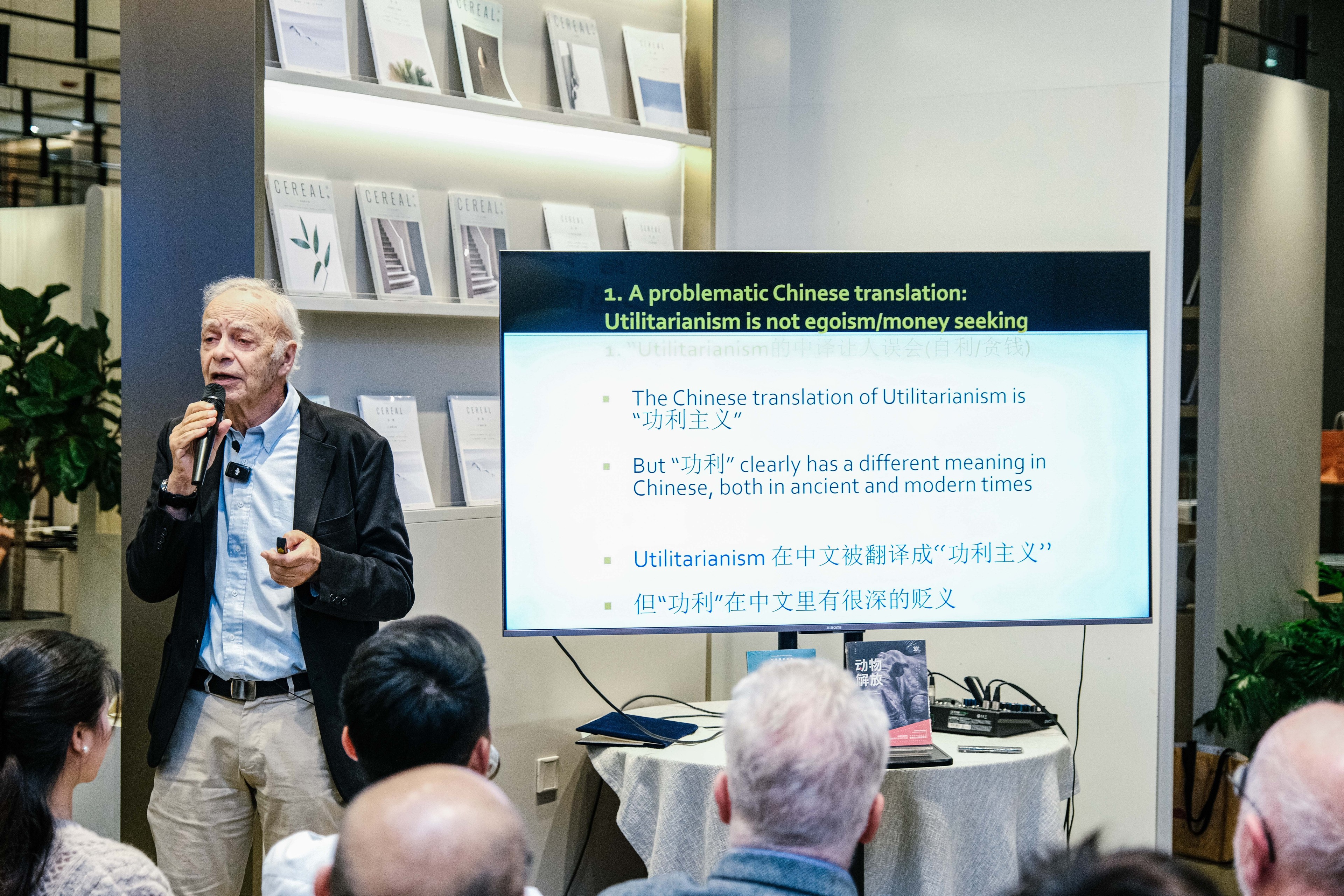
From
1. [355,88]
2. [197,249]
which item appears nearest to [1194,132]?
[355,88]

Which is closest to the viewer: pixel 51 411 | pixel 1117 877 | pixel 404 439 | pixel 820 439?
pixel 1117 877

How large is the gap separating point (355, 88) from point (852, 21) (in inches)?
58.4

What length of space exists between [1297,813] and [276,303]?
210 centimetres

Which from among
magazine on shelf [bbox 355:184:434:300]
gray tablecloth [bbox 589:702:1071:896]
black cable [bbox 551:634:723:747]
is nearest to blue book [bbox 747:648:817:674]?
gray tablecloth [bbox 589:702:1071:896]

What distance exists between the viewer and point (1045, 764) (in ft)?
9.08

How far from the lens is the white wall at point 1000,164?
3.33 m

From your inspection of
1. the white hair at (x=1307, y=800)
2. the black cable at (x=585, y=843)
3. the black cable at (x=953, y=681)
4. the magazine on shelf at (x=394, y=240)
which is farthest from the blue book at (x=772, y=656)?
the magazine on shelf at (x=394, y=240)

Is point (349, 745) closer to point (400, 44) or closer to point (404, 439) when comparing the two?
point (404, 439)

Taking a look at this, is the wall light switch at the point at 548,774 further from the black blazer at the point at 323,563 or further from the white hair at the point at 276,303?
the white hair at the point at 276,303

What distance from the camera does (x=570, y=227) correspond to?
3533 mm

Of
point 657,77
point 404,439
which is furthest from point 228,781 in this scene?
point 657,77

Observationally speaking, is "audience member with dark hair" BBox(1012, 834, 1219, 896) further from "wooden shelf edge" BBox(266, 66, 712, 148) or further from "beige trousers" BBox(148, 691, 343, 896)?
"wooden shelf edge" BBox(266, 66, 712, 148)

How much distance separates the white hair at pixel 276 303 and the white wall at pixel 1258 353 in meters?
2.42

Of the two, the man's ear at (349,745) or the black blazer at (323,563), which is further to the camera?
the black blazer at (323,563)
